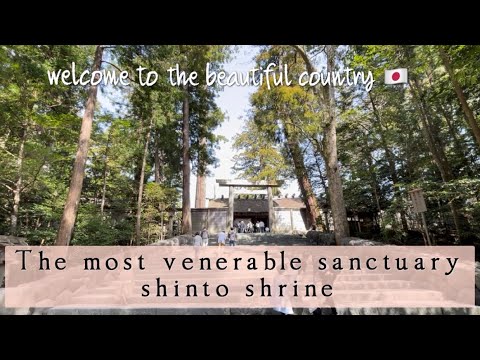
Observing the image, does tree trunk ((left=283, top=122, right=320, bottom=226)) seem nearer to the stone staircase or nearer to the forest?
the forest

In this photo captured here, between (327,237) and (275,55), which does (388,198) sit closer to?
(327,237)

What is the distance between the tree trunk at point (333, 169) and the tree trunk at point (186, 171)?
19.4ft

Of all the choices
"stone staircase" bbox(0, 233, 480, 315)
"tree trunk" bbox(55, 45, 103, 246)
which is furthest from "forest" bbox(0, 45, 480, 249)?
"stone staircase" bbox(0, 233, 480, 315)

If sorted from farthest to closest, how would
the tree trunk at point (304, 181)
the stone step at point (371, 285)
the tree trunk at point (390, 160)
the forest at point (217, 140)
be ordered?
1. the tree trunk at point (304, 181)
2. the tree trunk at point (390, 160)
3. the forest at point (217, 140)
4. the stone step at point (371, 285)

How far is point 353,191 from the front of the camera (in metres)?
10.8

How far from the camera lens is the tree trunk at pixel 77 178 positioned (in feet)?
18.9

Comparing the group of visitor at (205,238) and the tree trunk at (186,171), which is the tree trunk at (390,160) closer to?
the group of visitor at (205,238)

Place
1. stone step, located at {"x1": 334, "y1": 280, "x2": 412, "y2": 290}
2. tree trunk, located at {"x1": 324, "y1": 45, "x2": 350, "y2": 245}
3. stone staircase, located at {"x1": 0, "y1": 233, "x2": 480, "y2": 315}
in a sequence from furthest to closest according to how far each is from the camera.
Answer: tree trunk, located at {"x1": 324, "y1": 45, "x2": 350, "y2": 245} → stone step, located at {"x1": 334, "y1": 280, "x2": 412, "y2": 290} → stone staircase, located at {"x1": 0, "y1": 233, "x2": 480, "y2": 315}

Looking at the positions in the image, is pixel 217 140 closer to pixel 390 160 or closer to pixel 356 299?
pixel 390 160

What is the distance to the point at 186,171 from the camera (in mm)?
11781

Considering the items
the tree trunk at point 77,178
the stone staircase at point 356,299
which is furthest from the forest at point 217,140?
the stone staircase at point 356,299

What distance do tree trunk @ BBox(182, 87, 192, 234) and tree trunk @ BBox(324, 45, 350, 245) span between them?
5.92 meters

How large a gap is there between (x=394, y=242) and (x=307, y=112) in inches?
218

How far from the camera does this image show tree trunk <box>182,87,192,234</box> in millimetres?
11555
